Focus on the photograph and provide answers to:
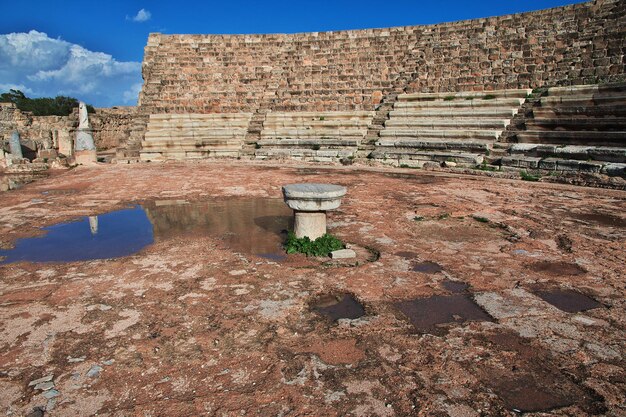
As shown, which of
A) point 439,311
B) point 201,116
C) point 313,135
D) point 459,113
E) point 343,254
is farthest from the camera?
point 201,116

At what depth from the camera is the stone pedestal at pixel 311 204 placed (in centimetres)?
502

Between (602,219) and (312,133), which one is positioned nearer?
(602,219)

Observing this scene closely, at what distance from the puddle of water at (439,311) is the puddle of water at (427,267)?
597 mm

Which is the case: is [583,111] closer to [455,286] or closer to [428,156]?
[428,156]

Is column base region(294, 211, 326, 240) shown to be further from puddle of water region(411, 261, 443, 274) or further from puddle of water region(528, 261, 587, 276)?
puddle of water region(528, 261, 587, 276)

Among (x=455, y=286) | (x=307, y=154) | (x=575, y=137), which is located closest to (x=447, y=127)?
(x=575, y=137)

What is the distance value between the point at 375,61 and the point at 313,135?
4.87 meters

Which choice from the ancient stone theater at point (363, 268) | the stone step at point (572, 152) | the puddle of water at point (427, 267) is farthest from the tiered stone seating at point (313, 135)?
the puddle of water at point (427, 267)

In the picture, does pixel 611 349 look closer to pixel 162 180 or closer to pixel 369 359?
pixel 369 359

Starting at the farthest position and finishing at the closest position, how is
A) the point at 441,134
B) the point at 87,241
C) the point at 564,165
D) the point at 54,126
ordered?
the point at 54,126, the point at 441,134, the point at 564,165, the point at 87,241

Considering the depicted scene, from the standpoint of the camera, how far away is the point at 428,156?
12.9m

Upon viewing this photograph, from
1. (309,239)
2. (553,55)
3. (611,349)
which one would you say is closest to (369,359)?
(611,349)

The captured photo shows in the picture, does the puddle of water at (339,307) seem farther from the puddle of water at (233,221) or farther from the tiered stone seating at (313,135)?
the tiered stone seating at (313,135)

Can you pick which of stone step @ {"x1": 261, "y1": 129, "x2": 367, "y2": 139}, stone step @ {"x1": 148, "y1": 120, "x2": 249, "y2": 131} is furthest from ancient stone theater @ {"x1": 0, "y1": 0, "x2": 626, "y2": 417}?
stone step @ {"x1": 148, "y1": 120, "x2": 249, "y2": 131}
